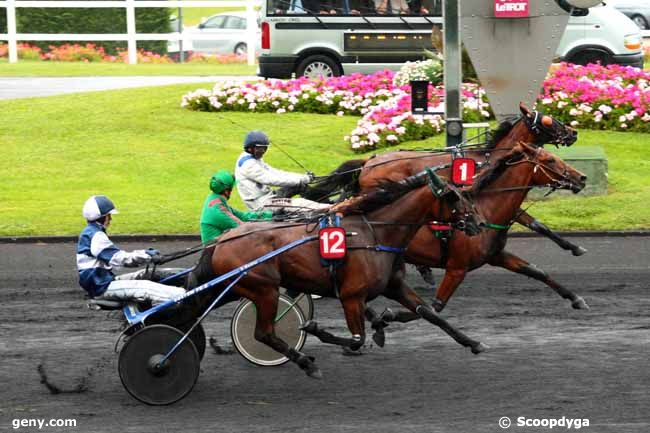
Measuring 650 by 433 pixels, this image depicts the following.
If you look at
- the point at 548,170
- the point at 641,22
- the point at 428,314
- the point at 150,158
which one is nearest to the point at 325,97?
the point at 150,158

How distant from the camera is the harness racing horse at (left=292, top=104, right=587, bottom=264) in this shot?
32.5 feet

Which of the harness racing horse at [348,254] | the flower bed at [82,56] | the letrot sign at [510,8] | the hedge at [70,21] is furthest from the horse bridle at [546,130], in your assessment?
the hedge at [70,21]

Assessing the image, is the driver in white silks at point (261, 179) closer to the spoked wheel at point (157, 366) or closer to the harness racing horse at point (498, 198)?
the harness racing horse at point (498, 198)

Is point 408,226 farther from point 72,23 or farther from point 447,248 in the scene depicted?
point 72,23

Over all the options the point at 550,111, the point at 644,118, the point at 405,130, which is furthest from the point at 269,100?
the point at 644,118

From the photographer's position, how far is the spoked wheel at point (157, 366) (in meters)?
7.59

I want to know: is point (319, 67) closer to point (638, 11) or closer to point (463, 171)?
point (463, 171)

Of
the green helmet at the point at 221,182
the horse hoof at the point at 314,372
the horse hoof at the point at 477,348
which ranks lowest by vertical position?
the horse hoof at the point at 314,372

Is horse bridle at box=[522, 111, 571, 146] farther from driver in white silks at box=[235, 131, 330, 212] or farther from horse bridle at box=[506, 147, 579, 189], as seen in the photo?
driver in white silks at box=[235, 131, 330, 212]

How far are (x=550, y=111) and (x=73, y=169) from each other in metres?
7.23

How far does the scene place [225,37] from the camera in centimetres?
3241

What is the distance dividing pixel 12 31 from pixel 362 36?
1079cm

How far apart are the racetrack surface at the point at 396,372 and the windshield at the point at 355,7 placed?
426 inches

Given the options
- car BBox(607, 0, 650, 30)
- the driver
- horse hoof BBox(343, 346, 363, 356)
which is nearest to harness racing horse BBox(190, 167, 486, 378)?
the driver
